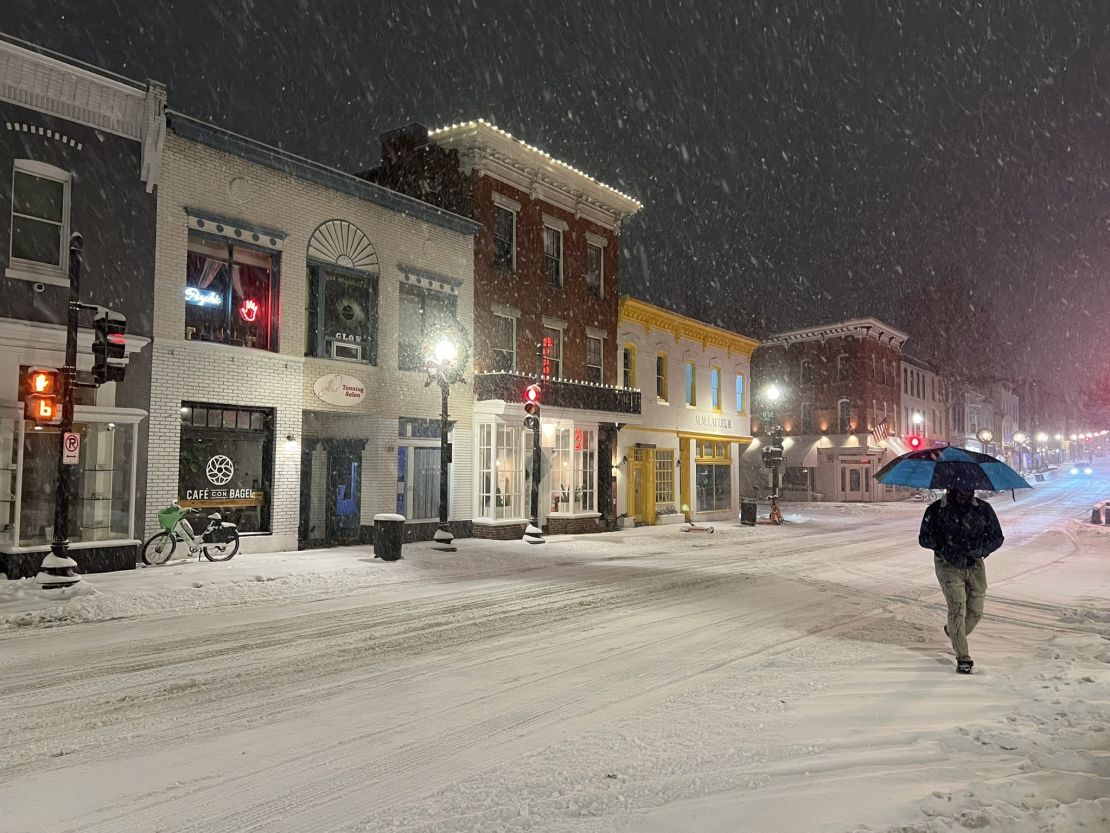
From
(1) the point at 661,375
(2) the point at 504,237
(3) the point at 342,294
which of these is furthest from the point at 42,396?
(1) the point at 661,375

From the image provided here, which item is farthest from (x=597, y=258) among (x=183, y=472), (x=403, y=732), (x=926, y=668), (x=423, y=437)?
(x=403, y=732)

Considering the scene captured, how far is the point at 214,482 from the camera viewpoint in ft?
52.3

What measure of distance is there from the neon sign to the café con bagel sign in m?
2.88

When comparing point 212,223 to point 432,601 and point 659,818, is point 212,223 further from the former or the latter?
point 659,818

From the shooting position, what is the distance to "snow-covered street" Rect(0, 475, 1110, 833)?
4219 mm

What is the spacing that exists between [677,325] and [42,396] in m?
22.9

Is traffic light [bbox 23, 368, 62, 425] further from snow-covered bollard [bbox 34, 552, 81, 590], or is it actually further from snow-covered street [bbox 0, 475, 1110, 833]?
snow-covered street [bbox 0, 475, 1110, 833]

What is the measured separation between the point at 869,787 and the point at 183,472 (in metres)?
14.6

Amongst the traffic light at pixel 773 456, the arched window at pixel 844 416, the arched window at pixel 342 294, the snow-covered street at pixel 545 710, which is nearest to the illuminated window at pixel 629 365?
the traffic light at pixel 773 456

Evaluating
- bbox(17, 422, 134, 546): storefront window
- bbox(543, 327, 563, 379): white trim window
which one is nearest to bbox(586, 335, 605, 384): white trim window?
bbox(543, 327, 563, 379): white trim window

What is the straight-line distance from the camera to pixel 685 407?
30.6 metres

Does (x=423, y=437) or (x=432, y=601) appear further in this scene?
(x=423, y=437)

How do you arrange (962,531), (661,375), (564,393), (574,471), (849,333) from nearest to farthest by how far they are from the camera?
(962,531) < (564,393) < (574,471) < (661,375) < (849,333)

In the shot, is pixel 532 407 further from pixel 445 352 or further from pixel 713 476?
pixel 713 476
